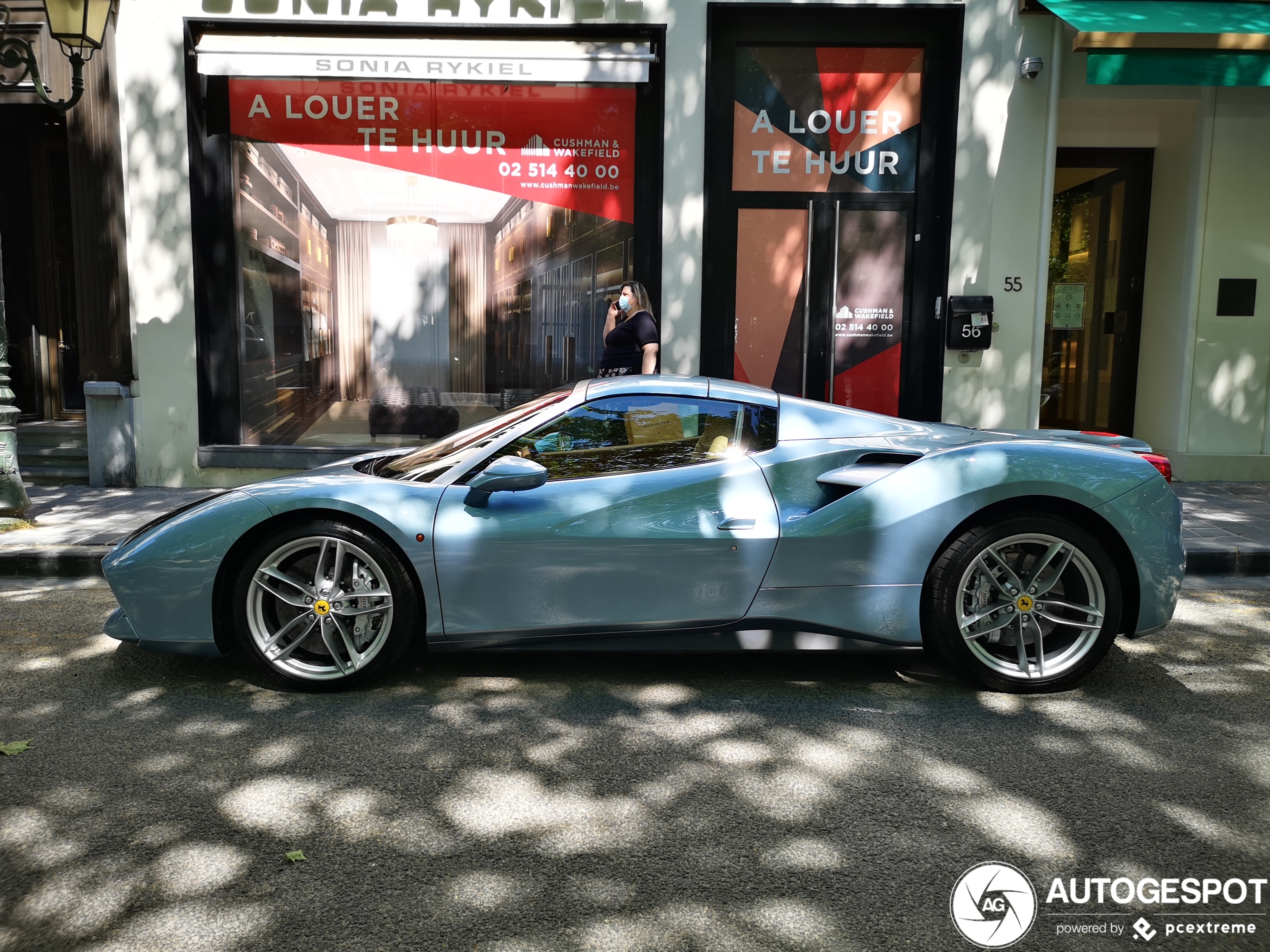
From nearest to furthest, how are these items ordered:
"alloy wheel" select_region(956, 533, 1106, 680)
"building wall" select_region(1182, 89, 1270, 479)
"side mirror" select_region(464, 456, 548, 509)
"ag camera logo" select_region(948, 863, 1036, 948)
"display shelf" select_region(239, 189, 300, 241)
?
"ag camera logo" select_region(948, 863, 1036, 948), "side mirror" select_region(464, 456, 548, 509), "alloy wheel" select_region(956, 533, 1106, 680), "building wall" select_region(1182, 89, 1270, 479), "display shelf" select_region(239, 189, 300, 241)

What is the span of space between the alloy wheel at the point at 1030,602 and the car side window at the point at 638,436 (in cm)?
103

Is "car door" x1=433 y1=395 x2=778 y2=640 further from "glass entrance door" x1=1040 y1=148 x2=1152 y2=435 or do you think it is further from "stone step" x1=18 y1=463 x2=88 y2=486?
"glass entrance door" x1=1040 y1=148 x2=1152 y2=435

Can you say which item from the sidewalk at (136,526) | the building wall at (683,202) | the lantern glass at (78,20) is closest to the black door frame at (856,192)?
the building wall at (683,202)

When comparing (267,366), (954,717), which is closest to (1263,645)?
(954,717)

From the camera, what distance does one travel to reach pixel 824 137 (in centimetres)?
952

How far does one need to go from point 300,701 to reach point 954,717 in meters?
2.45

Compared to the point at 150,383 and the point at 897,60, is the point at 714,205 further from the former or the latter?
the point at 150,383

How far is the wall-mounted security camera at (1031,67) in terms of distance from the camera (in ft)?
29.8

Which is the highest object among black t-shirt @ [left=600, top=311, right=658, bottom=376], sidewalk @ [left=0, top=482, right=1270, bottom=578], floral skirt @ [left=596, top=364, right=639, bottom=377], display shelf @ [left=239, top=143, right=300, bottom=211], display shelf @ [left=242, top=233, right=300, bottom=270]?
display shelf @ [left=239, top=143, right=300, bottom=211]

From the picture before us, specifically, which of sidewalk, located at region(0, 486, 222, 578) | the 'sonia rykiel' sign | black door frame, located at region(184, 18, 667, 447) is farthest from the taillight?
the 'sonia rykiel' sign

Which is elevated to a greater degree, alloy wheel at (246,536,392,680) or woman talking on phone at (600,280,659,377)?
woman talking on phone at (600,280,659,377)

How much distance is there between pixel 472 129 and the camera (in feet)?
31.2

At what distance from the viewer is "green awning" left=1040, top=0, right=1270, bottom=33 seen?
27.5 feet
